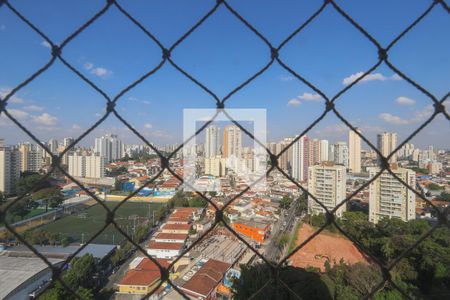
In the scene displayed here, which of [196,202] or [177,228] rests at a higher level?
[196,202]

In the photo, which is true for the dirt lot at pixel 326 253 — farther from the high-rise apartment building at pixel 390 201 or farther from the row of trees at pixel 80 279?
the row of trees at pixel 80 279

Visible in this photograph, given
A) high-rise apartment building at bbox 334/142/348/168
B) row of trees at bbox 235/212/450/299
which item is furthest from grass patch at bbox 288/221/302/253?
high-rise apartment building at bbox 334/142/348/168

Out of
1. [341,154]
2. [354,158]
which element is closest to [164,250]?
[354,158]

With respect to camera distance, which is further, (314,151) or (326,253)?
(314,151)

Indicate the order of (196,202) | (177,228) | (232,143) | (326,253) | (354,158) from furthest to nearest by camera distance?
(196,202) < (354,158) < (177,228) < (326,253) < (232,143)

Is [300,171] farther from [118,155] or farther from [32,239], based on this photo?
[118,155]

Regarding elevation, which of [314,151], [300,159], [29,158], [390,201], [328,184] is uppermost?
[314,151]

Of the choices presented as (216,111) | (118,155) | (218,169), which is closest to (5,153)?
(218,169)

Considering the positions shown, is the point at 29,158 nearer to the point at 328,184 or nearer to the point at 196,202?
the point at 196,202
